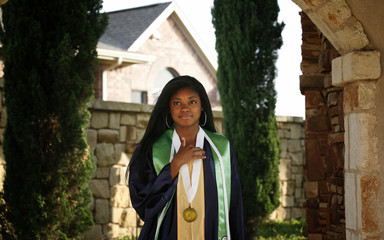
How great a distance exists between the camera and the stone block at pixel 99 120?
634cm

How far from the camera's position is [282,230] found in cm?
803

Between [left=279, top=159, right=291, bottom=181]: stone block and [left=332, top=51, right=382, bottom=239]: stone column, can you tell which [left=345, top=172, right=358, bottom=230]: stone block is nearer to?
[left=332, top=51, right=382, bottom=239]: stone column

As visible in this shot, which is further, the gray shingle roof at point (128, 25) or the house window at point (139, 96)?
the house window at point (139, 96)

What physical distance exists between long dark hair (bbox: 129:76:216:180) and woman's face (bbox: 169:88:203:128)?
0.12 ft

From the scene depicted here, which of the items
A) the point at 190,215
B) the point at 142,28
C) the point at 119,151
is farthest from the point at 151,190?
the point at 142,28

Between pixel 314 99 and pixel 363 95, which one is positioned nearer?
pixel 363 95

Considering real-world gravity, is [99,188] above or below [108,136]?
below

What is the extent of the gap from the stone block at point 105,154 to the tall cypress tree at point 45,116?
1362 mm

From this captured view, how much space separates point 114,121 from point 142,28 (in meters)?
7.43

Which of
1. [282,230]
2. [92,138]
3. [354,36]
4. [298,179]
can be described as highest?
[354,36]

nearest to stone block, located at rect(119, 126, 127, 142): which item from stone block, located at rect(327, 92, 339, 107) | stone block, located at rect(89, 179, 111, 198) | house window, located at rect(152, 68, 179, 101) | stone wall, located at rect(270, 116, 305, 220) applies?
stone block, located at rect(89, 179, 111, 198)

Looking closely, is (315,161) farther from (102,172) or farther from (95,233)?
(95,233)

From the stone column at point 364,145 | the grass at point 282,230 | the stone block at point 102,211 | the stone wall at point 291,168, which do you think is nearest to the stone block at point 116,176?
the stone block at point 102,211

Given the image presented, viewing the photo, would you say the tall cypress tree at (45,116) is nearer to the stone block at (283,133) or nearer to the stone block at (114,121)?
the stone block at (114,121)
